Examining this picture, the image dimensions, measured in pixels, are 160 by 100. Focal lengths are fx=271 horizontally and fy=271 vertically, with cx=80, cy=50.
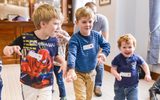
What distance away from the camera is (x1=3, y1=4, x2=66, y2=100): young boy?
6.08ft

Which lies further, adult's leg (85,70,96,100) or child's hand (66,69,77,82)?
adult's leg (85,70,96,100)

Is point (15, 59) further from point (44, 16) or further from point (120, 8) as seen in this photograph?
point (44, 16)

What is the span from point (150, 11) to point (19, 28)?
3.19m

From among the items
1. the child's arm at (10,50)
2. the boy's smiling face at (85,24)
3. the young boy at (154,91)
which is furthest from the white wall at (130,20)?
the child's arm at (10,50)

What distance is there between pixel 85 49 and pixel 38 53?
498 millimetres

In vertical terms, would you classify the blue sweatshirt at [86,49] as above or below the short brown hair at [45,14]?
below

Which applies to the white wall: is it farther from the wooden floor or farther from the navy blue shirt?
the navy blue shirt

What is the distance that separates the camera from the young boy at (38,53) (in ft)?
6.08

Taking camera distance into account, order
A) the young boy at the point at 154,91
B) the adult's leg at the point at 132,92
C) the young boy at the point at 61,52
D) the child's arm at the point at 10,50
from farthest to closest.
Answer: the young boy at the point at 154,91 < the young boy at the point at 61,52 < the adult's leg at the point at 132,92 < the child's arm at the point at 10,50

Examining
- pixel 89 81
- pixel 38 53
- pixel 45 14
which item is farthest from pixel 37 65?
pixel 89 81

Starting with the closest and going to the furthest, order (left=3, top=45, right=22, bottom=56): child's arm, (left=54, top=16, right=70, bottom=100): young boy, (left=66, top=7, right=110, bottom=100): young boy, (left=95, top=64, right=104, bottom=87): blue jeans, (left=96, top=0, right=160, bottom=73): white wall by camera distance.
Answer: (left=3, top=45, right=22, bottom=56): child's arm, (left=66, top=7, right=110, bottom=100): young boy, (left=54, top=16, right=70, bottom=100): young boy, (left=95, top=64, right=104, bottom=87): blue jeans, (left=96, top=0, right=160, bottom=73): white wall

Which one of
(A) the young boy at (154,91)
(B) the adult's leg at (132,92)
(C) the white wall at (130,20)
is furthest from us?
(C) the white wall at (130,20)

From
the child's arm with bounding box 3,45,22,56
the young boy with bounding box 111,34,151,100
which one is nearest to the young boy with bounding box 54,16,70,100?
the young boy with bounding box 111,34,151,100

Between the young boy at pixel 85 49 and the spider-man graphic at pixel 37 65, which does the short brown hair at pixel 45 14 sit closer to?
the spider-man graphic at pixel 37 65
